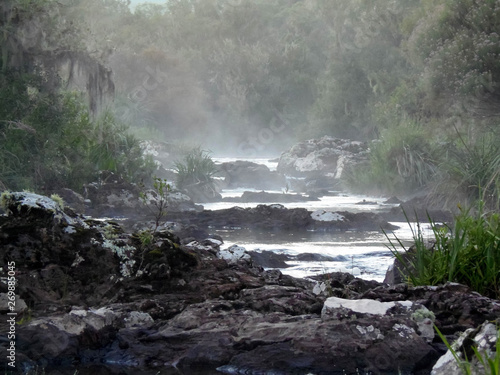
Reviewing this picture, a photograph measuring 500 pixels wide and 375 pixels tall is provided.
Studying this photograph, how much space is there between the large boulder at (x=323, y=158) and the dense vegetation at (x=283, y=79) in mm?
2052

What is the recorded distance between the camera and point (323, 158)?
37500 mm

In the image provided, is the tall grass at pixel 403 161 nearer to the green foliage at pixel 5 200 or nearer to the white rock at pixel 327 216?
the white rock at pixel 327 216

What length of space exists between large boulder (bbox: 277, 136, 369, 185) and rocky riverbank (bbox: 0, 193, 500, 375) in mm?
26643

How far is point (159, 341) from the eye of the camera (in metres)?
6.26

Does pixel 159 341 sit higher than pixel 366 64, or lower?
lower

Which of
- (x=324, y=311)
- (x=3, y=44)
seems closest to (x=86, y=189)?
(x=3, y=44)

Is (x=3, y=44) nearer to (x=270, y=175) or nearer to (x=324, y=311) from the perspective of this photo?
(x=324, y=311)

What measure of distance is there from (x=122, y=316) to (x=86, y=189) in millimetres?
14343

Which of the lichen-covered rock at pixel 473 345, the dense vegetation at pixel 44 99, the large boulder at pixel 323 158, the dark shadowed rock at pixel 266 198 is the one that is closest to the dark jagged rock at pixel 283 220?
the dense vegetation at pixel 44 99

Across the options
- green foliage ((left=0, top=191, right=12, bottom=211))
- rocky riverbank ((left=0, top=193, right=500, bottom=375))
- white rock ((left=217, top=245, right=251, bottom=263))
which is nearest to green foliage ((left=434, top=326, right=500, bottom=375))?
rocky riverbank ((left=0, top=193, right=500, bottom=375))

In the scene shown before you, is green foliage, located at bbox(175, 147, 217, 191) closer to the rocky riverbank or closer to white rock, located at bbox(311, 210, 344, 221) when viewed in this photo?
white rock, located at bbox(311, 210, 344, 221)

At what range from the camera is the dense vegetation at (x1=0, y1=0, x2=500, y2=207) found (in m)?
18.8

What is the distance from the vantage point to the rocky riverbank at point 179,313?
19.3 ft

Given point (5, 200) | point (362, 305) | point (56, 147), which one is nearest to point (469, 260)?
point (362, 305)
